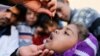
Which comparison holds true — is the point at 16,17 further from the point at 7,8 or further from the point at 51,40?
the point at 51,40

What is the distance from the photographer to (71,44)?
2.11 ft

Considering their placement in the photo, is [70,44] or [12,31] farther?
[12,31]

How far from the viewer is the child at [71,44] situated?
0.64m

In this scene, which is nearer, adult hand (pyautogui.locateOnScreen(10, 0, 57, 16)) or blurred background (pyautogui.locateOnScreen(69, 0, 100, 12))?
adult hand (pyautogui.locateOnScreen(10, 0, 57, 16))

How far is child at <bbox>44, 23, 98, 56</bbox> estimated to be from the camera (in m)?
0.64

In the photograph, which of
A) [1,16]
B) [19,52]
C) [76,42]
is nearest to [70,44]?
[76,42]

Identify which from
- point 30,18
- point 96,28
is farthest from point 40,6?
point 96,28

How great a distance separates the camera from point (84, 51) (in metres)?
0.64

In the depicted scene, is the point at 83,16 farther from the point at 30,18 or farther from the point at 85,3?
the point at 85,3

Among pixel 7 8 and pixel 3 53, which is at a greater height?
pixel 7 8

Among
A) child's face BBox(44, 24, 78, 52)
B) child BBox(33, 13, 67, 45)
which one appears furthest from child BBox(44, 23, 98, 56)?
child BBox(33, 13, 67, 45)

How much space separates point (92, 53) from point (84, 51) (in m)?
0.02

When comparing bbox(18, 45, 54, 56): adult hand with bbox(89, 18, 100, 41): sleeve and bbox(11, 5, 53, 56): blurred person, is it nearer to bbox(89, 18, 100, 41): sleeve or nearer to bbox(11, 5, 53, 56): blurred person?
bbox(11, 5, 53, 56): blurred person

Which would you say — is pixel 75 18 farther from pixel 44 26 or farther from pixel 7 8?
pixel 7 8
